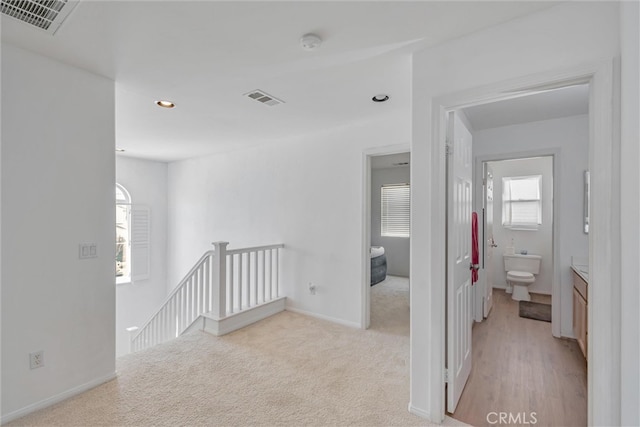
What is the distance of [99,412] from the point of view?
201 centimetres

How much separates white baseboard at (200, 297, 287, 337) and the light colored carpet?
96 millimetres

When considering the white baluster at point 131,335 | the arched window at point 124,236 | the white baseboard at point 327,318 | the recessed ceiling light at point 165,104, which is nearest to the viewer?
the recessed ceiling light at point 165,104

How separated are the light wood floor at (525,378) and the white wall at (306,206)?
1.43 meters

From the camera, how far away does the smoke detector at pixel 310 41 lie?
5.98ft

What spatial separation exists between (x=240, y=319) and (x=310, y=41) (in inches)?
119

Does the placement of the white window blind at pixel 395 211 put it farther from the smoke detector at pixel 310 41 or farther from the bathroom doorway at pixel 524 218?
the smoke detector at pixel 310 41

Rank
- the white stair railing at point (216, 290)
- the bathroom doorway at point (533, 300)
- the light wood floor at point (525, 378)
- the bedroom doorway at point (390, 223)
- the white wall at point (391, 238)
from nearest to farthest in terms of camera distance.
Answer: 1. the light wood floor at point (525, 378)
2. the bathroom doorway at point (533, 300)
3. the white stair railing at point (216, 290)
4. the bedroom doorway at point (390, 223)
5. the white wall at point (391, 238)

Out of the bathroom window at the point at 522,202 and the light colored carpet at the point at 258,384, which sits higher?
the bathroom window at the point at 522,202

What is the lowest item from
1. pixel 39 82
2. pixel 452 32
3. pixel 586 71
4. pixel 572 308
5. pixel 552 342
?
pixel 552 342

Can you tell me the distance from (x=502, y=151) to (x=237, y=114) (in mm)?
3142

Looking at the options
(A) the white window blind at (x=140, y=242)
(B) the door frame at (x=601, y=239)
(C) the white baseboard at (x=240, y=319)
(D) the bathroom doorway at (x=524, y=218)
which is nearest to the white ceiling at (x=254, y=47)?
(B) the door frame at (x=601, y=239)

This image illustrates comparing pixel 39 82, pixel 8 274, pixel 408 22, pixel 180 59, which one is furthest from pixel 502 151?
pixel 8 274

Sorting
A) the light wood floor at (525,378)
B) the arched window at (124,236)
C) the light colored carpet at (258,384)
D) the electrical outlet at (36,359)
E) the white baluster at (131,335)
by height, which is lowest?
the white baluster at (131,335)

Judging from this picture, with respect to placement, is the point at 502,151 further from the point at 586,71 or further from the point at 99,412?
the point at 99,412
